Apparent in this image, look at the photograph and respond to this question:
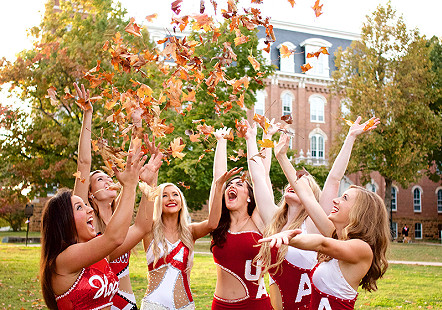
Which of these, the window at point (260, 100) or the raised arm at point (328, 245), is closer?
the raised arm at point (328, 245)

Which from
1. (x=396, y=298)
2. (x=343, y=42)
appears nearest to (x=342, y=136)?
(x=343, y=42)

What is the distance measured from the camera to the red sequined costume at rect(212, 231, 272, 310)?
439 cm

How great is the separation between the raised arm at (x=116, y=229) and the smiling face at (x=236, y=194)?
170 cm

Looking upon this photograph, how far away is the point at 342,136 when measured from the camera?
101ft

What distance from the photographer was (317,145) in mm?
43625

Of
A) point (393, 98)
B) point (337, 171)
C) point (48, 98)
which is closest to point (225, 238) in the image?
point (337, 171)

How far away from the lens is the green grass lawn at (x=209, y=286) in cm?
951

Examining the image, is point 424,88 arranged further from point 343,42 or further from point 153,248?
point 153,248

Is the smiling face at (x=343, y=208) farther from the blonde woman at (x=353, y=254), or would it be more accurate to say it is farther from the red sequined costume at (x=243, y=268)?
the red sequined costume at (x=243, y=268)

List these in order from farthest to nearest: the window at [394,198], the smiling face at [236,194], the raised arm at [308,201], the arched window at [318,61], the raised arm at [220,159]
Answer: the window at [394,198], the arched window at [318,61], the raised arm at [220,159], the smiling face at [236,194], the raised arm at [308,201]

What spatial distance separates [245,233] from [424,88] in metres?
29.4

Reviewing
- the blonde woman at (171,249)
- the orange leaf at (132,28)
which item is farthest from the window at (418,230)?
the orange leaf at (132,28)

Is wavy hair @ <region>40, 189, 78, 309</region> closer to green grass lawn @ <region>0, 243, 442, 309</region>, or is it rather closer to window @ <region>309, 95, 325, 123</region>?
green grass lawn @ <region>0, 243, 442, 309</region>

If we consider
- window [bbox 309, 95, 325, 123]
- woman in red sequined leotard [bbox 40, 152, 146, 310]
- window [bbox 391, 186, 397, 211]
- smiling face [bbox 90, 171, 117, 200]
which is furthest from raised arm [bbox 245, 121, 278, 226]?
window [bbox 391, 186, 397, 211]
